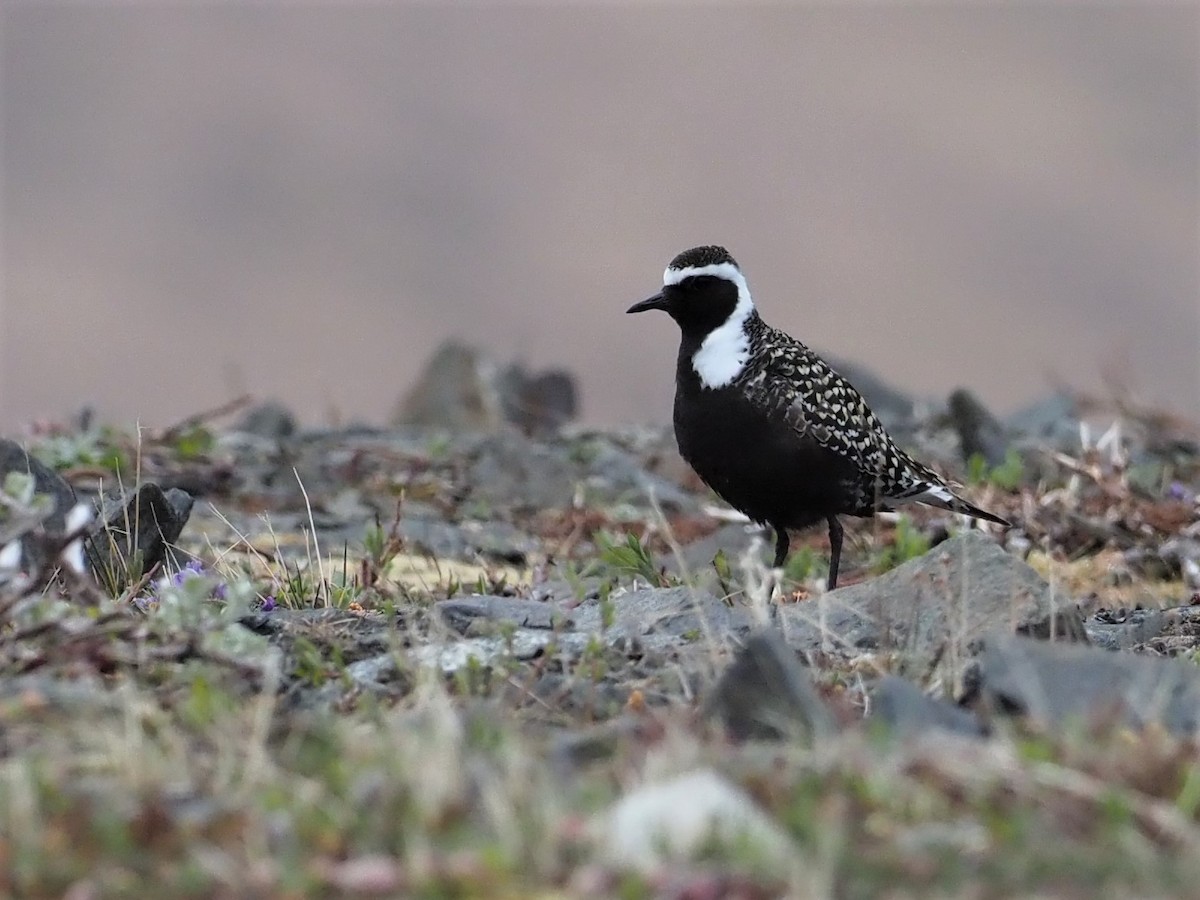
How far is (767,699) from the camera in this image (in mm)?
3842

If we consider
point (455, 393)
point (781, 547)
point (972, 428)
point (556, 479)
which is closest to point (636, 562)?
point (781, 547)

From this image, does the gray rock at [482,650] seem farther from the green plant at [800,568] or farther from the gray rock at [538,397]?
the gray rock at [538,397]

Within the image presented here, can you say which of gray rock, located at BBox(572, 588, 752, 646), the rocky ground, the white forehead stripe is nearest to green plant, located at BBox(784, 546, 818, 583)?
the rocky ground

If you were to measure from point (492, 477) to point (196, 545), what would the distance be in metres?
2.59

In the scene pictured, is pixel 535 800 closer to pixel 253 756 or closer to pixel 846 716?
pixel 253 756

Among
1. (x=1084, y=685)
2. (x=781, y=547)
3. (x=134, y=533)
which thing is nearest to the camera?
(x=1084, y=685)

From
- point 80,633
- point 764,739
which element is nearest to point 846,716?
point 764,739

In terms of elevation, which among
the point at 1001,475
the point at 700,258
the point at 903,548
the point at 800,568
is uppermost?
the point at 700,258

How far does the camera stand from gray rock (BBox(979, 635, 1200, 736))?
154 inches

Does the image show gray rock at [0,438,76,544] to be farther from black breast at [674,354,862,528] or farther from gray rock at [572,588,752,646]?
black breast at [674,354,862,528]

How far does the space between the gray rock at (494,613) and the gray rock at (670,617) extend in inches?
3.8

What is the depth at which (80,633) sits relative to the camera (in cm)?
425

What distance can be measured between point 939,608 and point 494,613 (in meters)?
1.28

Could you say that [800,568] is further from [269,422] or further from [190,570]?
[269,422]
